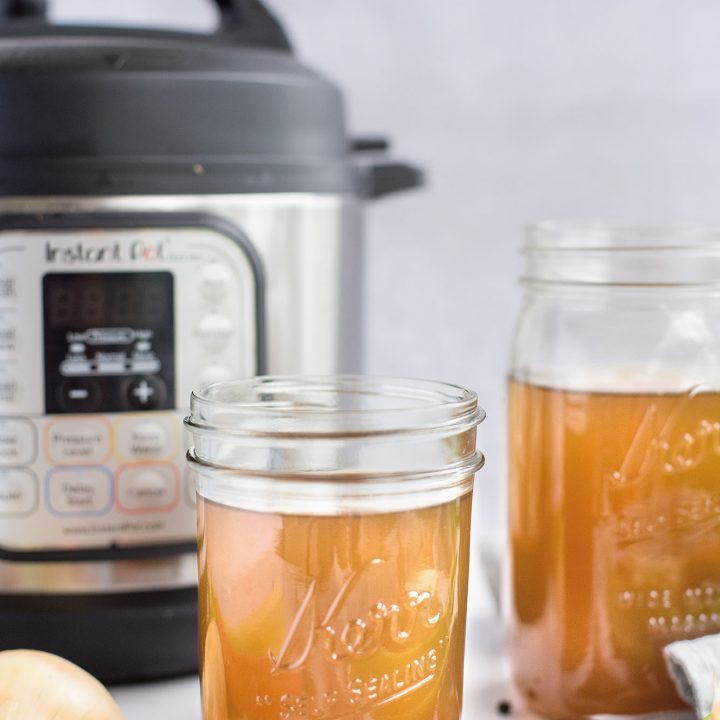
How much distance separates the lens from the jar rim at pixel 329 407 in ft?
1.58

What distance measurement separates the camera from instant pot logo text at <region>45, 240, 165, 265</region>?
609 millimetres

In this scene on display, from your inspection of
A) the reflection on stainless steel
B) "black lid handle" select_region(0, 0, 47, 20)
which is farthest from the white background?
the reflection on stainless steel

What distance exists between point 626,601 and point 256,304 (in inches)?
10.8

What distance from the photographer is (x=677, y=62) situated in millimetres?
1027

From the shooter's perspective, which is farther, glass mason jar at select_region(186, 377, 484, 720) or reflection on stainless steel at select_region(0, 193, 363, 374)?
reflection on stainless steel at select_region(0, 193, 363, 374)

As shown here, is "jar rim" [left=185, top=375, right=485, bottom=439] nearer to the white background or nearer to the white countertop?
the white countertop

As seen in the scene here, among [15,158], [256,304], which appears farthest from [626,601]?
[15,158]

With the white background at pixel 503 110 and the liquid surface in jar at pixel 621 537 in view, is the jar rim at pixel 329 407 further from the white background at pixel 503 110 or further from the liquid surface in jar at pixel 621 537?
the white background at pixel 503 110

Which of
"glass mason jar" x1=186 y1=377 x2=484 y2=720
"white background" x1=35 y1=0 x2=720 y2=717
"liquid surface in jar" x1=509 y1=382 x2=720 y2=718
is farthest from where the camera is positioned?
"white background" x1=35 y1=0 x2=720 y2=717

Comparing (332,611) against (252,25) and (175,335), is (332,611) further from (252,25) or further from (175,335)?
(252,25)

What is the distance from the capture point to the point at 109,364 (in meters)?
0.62

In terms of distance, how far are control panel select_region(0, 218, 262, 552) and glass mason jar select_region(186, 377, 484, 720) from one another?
0.40ft

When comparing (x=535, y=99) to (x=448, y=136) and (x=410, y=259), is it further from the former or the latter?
(x=410, y=259)

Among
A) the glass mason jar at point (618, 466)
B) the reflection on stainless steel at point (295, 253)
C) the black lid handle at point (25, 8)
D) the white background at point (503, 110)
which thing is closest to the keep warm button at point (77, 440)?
the reflection on stainless steel at point (295, 253)
